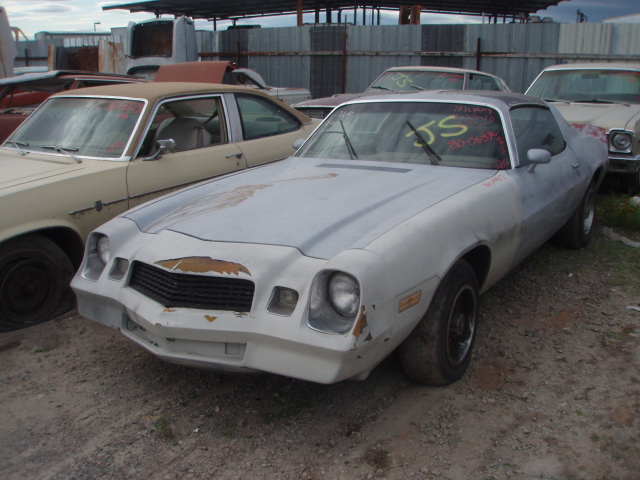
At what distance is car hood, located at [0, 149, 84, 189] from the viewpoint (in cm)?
419

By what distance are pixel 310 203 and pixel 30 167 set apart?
7.78 ft

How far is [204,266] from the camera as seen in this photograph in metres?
2.81

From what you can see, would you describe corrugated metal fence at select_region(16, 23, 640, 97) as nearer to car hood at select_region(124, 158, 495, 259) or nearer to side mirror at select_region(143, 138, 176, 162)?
side mirror at select_region(143, 138, 176, 162)

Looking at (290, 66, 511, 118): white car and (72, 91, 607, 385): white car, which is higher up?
(290, 66, 511, 118): white car

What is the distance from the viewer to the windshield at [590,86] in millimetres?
7758

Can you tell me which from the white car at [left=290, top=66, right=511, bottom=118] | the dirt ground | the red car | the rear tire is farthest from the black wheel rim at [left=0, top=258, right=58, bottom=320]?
the white car at [left=290, top=66, right=511, bottom=118]

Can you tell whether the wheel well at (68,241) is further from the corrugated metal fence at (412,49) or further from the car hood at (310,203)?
the corrugated metal fence at (412,49)

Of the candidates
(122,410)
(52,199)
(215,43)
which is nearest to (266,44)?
(215,43)

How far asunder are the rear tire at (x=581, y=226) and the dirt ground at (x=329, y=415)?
136 centimetres

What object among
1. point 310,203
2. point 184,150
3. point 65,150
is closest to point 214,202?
point 310,203

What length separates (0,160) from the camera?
4.77 meters

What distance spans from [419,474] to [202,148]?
353 cm

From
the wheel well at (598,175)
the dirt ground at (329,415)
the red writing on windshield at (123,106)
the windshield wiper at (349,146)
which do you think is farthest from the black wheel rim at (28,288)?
the wheel well at (598,175)

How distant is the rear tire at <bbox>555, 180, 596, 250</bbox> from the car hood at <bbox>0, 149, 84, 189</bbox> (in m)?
4.01
